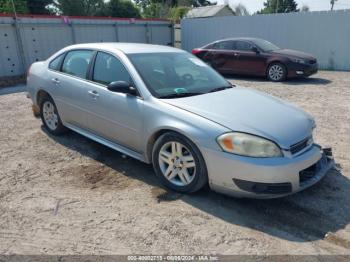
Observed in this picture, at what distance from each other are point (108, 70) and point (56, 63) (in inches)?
56.8

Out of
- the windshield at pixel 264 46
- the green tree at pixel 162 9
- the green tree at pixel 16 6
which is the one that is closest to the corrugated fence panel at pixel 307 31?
the windshield at pixel 264 46

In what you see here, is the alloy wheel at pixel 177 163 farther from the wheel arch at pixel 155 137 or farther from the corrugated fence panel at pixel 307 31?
the corrugated fence panel at pixel 307 31

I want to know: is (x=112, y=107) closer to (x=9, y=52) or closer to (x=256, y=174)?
(x=256, y=174)

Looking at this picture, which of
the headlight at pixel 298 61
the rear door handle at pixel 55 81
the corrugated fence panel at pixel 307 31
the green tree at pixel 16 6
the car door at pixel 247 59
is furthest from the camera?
the green tree at pixel 16 6

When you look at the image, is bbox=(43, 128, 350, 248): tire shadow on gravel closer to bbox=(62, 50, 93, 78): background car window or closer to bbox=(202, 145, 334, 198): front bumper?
bbox=(202, 145, 334, 198): front bumper

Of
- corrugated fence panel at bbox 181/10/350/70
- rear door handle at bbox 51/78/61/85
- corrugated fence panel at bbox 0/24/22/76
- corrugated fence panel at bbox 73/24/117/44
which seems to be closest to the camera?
rear door handle at bbox 51/78/61/85

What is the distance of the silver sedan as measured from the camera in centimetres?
305

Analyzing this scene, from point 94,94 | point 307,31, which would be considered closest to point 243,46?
point 307,31

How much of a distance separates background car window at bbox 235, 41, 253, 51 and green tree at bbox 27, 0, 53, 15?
83.8 feet

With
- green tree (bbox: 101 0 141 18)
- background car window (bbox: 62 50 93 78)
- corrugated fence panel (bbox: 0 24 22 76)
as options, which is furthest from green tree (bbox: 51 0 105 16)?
background car window (bbox: 62 50 93 78)

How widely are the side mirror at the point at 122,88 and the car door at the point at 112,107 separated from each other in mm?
67

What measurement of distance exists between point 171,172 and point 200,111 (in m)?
0.76

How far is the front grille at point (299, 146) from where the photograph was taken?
10.3ft

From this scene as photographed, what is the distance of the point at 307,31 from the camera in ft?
45.9
